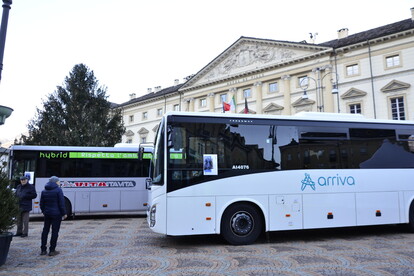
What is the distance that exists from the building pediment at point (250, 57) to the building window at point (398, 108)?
9.25 metres

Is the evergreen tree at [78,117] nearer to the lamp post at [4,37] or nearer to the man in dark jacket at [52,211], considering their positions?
the man in dark jacket at [52,211]

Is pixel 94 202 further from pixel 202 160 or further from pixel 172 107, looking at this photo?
pixel 172 107

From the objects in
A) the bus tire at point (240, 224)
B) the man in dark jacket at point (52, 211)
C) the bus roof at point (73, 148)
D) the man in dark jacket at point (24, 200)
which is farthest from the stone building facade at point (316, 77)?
the man in dark jacket at point (52, 211)

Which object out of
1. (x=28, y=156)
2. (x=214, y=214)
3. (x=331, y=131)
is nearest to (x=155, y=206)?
(x=214, y=214)

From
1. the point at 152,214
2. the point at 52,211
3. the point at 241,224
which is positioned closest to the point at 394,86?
the point at 241,224

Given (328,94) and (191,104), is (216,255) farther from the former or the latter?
(191,104)

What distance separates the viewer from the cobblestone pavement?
634cm

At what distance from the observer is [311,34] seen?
4666 centimetres

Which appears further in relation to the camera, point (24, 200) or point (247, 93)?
point (247, 93)

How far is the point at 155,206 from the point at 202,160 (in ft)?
5.26

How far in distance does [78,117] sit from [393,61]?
3004 cm

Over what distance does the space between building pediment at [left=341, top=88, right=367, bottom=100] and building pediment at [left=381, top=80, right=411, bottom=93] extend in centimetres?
198

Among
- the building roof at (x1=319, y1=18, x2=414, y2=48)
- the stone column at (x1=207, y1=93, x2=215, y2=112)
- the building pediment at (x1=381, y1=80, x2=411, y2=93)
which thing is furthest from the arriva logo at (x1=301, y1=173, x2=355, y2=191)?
the stone column at (x1=207, y1=93, x2=215, y2=112)

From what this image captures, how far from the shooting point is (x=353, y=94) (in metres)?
36.2
